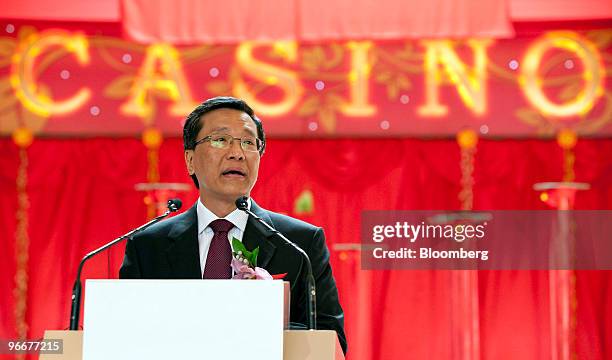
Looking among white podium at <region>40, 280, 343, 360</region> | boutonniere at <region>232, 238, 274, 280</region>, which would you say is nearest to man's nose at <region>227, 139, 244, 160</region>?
boutonniere at <region>232, 238, 274, 280</region>

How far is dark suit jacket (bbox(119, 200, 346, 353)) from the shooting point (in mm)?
1978

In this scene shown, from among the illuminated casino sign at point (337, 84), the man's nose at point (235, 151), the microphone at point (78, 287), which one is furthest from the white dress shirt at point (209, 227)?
the illuminated casino sign at point (337, 84)

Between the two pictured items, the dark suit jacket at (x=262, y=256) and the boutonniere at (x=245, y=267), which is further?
the dark suit jacket at (x=262, y=256)

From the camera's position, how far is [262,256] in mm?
1996

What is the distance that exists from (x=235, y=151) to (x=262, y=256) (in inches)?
9.0

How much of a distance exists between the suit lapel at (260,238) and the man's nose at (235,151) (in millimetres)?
109

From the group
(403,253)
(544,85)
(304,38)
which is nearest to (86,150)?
(304,38)

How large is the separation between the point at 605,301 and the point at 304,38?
2256 millimetres

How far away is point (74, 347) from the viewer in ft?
5.11

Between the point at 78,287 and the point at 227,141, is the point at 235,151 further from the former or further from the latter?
the point at 78,287

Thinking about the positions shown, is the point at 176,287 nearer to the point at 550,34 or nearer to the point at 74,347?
the point at 74,347

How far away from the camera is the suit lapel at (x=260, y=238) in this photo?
6.53 feet

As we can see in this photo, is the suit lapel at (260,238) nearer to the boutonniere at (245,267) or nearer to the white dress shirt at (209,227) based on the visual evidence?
the white dress shirt at (209,227)

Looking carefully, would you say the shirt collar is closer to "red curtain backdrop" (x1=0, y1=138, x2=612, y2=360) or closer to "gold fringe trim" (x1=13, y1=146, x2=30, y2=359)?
"red curtain backdrop" (x1=0, y1=138, x2=612, y2=360)
